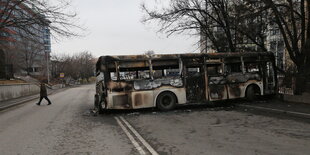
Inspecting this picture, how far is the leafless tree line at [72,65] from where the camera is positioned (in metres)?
76.6

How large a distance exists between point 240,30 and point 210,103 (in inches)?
179

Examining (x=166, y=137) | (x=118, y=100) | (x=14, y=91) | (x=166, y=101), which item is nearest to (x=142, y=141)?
(x=166, y=137)

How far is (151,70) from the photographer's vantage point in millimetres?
11742

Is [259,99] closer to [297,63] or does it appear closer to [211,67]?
[297,63]

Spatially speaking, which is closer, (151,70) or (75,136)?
(75,136)

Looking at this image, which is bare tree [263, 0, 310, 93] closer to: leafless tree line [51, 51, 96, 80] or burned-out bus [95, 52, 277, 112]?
burned-out bus [95, 52, 277, 112]

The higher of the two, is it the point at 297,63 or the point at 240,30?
the point at 240,30

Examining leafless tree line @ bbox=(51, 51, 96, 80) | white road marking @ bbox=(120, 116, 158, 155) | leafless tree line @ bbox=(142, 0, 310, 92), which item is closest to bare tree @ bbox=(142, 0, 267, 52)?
leafless tree line @ bbox=(142, 0, 310, 92)

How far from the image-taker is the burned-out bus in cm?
1123

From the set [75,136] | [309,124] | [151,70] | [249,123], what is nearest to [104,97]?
[151,70]

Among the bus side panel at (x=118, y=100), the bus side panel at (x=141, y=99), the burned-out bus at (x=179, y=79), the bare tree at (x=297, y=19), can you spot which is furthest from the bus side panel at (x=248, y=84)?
the bus side panel at (x=118, y=100)

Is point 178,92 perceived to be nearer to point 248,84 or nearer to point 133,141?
point 248,84

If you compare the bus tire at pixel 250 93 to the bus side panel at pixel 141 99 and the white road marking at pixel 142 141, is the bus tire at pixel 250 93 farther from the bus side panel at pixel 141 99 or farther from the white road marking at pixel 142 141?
the white road marking at pixel 142 141

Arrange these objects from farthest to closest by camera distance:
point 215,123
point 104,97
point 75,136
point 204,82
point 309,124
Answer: point 204,82, point 104,97, point 215,123, point 309,124, point 75,136
